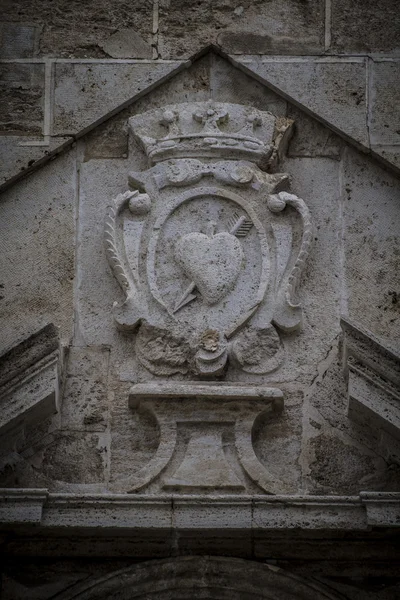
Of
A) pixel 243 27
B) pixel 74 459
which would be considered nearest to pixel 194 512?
pixel 74 459

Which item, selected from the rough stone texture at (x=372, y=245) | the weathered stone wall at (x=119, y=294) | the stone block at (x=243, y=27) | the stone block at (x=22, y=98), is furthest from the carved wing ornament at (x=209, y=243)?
the stone block at (x=22, y=98)

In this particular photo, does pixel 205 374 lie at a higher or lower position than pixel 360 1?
lower

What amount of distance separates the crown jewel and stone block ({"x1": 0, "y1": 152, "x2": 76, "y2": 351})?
0.38m

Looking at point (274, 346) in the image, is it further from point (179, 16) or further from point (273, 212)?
point (179, 16)

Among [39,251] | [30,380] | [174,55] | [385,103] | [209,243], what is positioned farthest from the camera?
[174,55]

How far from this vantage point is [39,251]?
30.0 feet

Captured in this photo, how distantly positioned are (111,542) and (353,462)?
3.42 ft

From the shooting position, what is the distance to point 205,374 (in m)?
8.77

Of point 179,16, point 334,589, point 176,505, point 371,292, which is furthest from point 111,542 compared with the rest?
point 179,16

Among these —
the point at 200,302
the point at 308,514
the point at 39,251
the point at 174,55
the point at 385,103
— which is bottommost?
the point at 308,514

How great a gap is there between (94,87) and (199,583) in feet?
7.48

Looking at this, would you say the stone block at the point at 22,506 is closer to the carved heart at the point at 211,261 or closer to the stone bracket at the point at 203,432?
the stone bracket at the point at 203,432

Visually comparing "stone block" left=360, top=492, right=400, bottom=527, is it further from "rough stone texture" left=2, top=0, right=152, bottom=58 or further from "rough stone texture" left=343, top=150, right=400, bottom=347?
"rough stone texture" left=2, top=0, right=152, bottom=58

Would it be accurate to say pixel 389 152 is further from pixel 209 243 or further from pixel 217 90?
pixel 209 243
